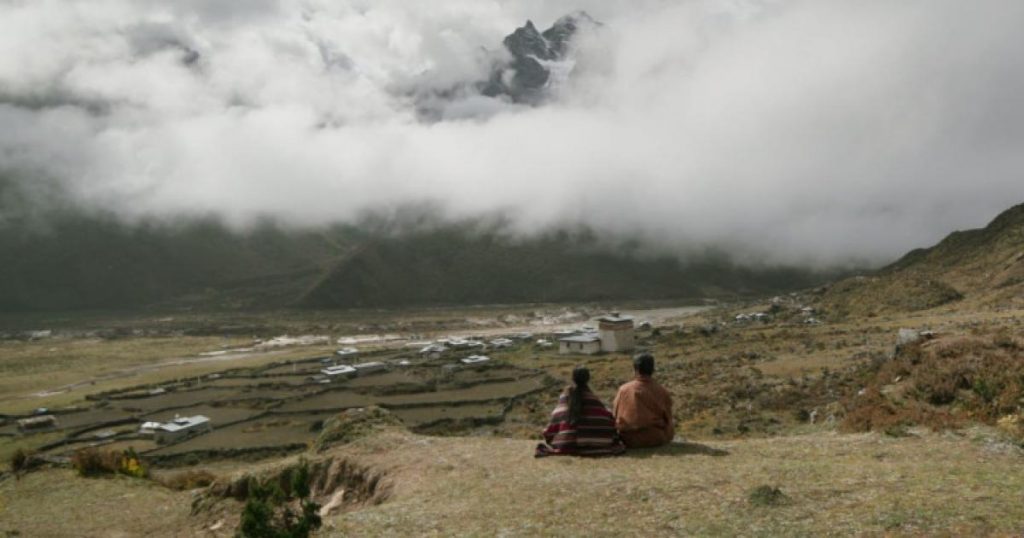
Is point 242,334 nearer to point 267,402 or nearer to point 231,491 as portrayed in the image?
point 267,402

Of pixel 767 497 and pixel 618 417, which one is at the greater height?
pixel 618 417

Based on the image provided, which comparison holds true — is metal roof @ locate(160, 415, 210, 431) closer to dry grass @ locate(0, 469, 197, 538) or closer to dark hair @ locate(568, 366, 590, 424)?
dry grass @ locate(0, 469, 197, 538)

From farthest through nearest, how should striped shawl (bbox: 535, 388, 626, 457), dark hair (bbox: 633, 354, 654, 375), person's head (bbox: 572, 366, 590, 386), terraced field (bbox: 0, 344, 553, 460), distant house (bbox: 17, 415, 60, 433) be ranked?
distant house (bbox: 17, 415, 60, 433) → terraced field (bbox: 0, 344, 553, 460) → striped shawl (bbox: 535, 388, 626, 457) → dark hair (bbox: 633, 354, 654, 375) → person's head (bbox: 572, 366, 590, 386)

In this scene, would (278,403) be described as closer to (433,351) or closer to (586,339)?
(433,351)

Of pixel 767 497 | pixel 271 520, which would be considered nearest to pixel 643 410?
pixel 767 497

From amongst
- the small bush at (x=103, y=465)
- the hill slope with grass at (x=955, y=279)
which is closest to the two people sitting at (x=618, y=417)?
the small bush at (x=103, y=465)

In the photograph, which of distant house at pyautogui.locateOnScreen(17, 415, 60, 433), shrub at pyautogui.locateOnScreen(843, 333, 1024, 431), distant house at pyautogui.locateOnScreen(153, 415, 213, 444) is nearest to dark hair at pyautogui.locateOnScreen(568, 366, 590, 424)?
shrub at pyautogui.locateOnScreen(843, 333, 1024, 431)

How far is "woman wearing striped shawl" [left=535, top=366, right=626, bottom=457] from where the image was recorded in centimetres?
1512

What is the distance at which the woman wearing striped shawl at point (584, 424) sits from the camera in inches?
595

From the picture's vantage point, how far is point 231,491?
20000mm

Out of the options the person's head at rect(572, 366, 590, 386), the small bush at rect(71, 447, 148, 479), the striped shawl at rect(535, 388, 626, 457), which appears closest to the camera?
the person's head at rect(572, 366, 590, 386)

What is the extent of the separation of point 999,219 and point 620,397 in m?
108

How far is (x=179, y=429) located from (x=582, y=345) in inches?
2058

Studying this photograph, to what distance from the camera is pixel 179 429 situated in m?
55.2
